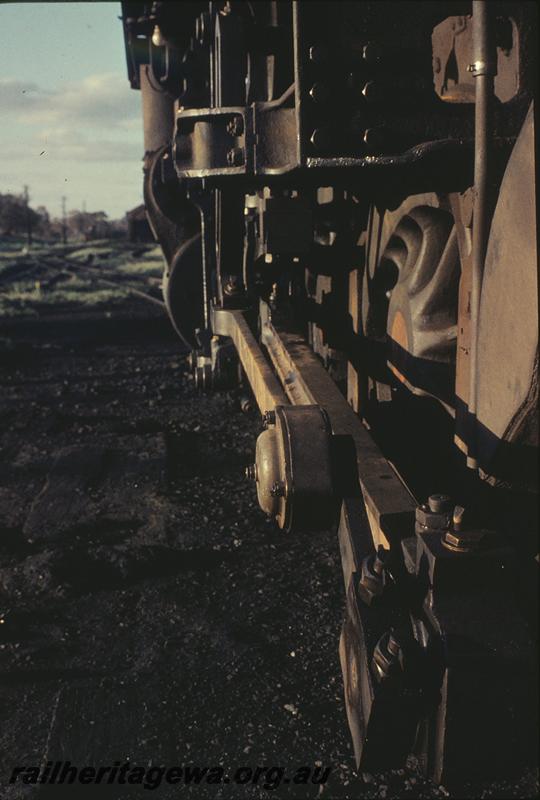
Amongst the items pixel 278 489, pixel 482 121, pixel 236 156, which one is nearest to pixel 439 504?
pixel 278 489

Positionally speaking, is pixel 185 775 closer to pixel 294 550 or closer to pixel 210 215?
pixel 294 550

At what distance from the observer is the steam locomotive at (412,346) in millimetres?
1451

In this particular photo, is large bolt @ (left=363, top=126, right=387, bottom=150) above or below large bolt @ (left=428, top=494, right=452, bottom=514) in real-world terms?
above

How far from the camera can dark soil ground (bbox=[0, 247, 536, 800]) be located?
8.00 ft

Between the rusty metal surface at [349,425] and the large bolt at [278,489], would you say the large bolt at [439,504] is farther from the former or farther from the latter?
the large bolt at [278,489]

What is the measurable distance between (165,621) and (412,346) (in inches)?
63.3

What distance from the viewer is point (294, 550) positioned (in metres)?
3.87

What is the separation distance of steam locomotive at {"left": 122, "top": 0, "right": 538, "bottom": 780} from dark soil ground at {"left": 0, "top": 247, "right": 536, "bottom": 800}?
0.80 metres

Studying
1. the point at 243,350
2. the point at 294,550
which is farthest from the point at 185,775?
the point at 243,350

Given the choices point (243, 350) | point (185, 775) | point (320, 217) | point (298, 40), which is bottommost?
point (185, 775)

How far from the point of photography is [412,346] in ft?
9.18

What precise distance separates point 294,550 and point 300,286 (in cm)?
200

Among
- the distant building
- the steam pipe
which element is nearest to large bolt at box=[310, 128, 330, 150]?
the steam pipe

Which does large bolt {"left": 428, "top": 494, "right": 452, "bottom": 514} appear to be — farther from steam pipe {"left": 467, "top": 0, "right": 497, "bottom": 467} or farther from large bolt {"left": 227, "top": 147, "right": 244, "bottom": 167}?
large bolt {"left": 227, "top": 147, "right": 244, "bottom": 167}
